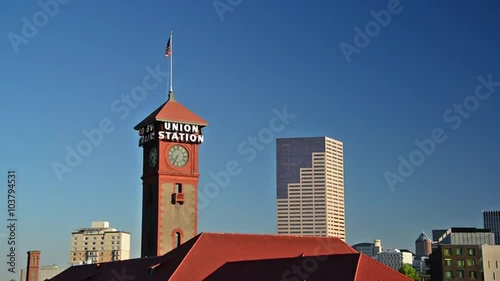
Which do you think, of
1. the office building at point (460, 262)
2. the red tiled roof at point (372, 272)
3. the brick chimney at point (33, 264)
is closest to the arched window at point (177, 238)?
the red tiled roof at point (372, 272)

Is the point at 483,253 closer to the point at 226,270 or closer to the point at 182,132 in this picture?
the point at 182,132

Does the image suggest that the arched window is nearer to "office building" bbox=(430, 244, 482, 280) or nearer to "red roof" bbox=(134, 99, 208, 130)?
"red roof" bbox=(134, 99, 208, 130)

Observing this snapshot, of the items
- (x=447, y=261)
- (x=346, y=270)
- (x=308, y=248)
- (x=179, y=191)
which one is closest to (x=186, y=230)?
(x=179, y=191)

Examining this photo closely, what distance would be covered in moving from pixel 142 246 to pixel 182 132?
1463 cm

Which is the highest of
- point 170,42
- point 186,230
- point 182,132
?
point 170,42

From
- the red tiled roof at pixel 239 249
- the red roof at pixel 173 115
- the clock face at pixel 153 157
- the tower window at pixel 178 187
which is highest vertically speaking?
the red roof at pixel 173 115

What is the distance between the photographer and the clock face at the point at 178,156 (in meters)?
91.7

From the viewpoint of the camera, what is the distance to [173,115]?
92.8m

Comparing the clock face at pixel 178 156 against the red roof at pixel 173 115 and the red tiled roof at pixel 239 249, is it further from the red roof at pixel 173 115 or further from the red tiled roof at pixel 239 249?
the red tiled roof at pixel 239 249

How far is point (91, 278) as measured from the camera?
8612 cm

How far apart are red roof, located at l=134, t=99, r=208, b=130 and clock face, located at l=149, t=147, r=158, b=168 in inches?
140

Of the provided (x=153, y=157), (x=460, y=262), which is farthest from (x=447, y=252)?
(x=153, y=157)

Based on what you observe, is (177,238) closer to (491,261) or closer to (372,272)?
(372,272)

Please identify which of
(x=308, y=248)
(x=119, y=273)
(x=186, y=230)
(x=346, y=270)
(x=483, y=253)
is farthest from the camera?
(x=483, y=253)
